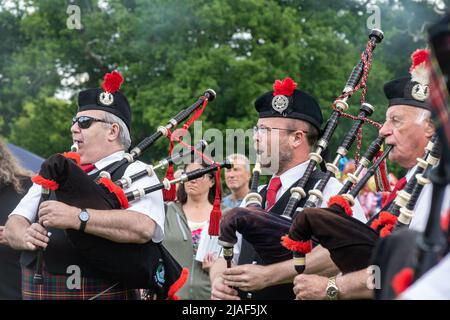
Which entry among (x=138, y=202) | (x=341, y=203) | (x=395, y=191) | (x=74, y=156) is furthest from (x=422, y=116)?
(x=74, y=156)

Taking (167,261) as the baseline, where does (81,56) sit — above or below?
above

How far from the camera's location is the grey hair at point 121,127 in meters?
4.50

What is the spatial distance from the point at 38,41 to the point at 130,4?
2.57 m

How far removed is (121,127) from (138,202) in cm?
60

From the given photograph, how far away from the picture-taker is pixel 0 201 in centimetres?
512

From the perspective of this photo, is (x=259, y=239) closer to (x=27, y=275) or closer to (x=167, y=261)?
(x=167, y=261)

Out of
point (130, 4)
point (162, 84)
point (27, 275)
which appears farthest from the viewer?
point (130, 4)

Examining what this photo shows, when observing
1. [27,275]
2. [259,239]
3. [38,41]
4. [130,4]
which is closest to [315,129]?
[259,239]

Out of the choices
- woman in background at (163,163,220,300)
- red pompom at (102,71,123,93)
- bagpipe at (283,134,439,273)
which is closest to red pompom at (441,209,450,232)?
bagpipe at (283,134,439,273)

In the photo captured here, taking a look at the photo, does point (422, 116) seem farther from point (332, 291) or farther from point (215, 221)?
point (215, 221)

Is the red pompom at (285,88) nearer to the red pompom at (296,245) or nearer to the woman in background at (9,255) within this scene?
the red pompom at (296,245)

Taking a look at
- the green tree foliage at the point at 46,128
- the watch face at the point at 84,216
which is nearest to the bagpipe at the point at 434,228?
the watch face at the point at 84,216

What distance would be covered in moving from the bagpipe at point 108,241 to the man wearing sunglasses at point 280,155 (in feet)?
0.96
